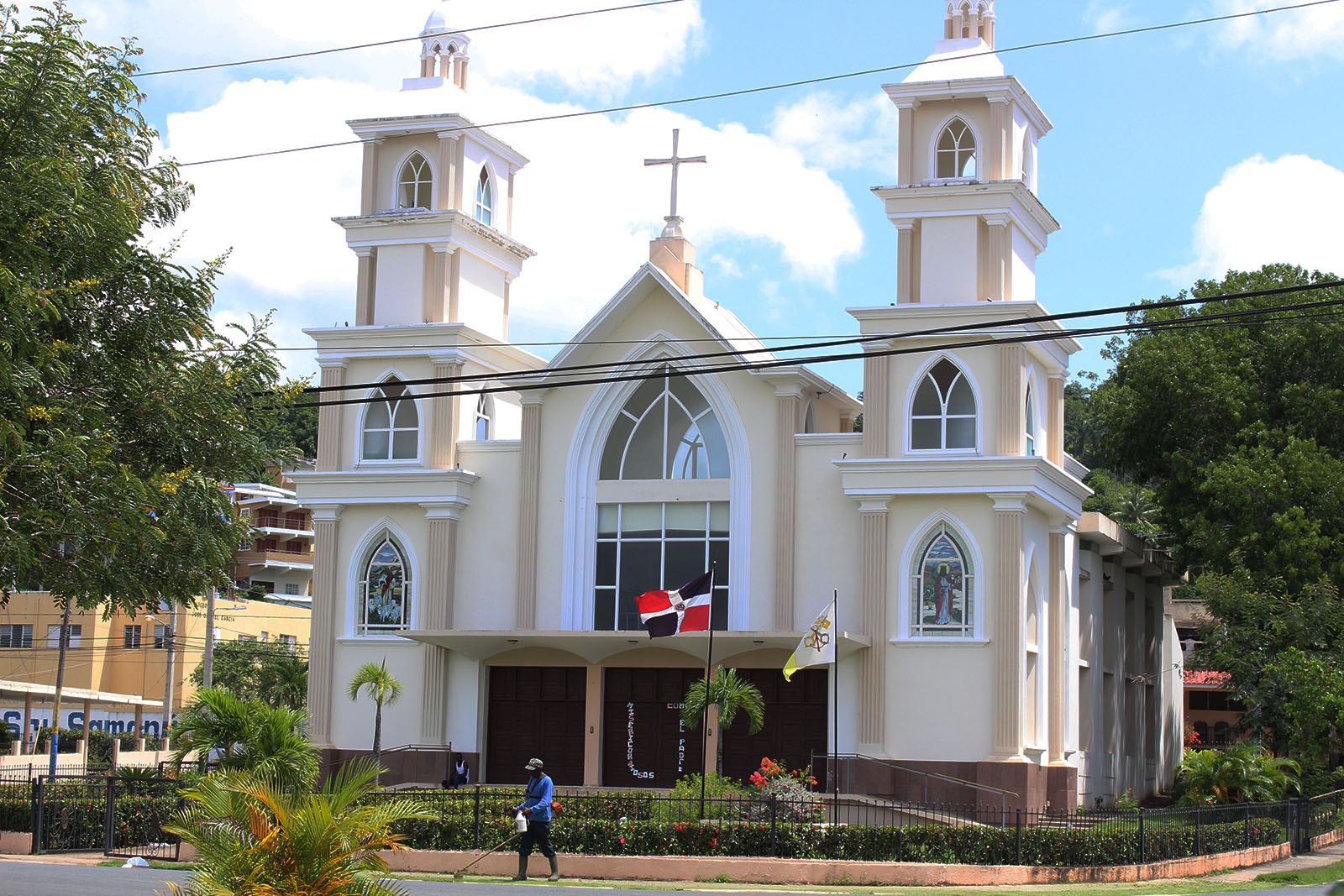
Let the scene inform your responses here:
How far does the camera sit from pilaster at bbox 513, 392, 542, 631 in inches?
1340

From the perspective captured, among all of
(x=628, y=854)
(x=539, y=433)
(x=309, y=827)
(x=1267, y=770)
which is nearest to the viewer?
(x=309, y=827)

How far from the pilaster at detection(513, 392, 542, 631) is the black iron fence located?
10.6 m

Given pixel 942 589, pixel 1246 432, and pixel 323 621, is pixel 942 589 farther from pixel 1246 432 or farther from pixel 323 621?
pixel 323 621

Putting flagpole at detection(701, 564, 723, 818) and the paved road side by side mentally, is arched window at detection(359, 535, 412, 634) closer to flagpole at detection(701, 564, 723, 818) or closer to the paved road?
flagpole at detection(701, 564, 723, 818)

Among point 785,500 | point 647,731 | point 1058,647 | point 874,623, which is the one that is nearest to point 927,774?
point 874,623

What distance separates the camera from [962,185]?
32250mm

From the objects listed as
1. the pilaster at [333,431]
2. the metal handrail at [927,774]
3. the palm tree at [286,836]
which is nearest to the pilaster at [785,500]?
the metal handrail at [927,774]

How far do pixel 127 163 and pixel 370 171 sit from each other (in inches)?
815

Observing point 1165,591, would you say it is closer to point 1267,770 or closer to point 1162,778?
point 1162,778

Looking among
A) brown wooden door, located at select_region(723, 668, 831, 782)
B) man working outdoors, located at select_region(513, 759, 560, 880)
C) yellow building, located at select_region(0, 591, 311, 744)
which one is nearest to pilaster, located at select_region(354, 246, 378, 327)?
brown wooden door, located at select_region(723, 668, 831, 782)

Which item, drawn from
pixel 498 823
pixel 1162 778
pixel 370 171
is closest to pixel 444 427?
pixel 370 171

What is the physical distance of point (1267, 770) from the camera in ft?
98.8

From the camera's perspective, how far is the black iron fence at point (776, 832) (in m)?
21.8

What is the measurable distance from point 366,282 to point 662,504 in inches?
350
